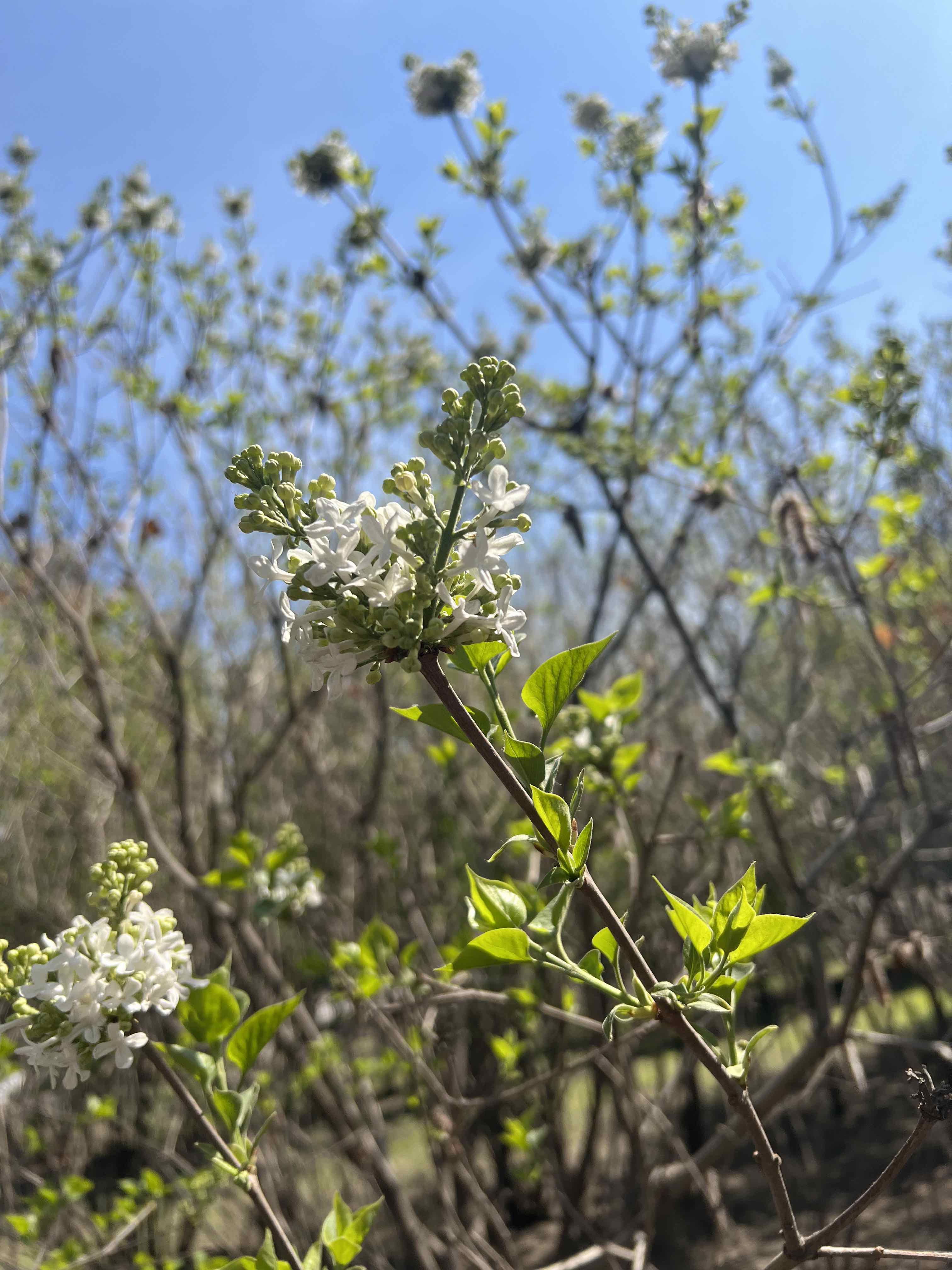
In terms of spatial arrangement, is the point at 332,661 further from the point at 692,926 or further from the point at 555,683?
the point at 692,926

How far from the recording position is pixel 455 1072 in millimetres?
4359

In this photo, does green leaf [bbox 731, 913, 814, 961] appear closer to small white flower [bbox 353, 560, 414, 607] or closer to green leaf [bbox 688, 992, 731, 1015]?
green leaf [bbox 688, 992, 731, 1015]

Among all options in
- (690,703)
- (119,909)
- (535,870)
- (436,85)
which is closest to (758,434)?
(690,703)

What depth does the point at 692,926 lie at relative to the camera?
102cm

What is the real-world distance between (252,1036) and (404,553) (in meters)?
0.91

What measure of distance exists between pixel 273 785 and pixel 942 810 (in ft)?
16.1

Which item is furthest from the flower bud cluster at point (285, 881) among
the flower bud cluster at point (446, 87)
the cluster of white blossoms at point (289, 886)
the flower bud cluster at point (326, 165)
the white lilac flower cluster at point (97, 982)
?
the flower bud cluster at point (446, 87)

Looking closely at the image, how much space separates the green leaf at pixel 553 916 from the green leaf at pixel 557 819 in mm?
113

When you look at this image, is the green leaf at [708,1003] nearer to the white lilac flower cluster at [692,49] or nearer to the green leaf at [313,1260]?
the green leaf at [313,1260]

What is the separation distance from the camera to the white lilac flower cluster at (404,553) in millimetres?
939

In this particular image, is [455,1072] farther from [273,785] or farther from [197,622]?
[197,622]

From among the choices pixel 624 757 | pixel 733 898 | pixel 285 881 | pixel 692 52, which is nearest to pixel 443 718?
pixel 733 898

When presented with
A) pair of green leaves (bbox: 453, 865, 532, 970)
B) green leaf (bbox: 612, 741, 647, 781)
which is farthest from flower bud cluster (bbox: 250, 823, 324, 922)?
pair of green leaves (bbox: 453, 865, 532, 970)

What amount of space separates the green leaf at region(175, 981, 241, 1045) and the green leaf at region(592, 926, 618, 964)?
70cm
